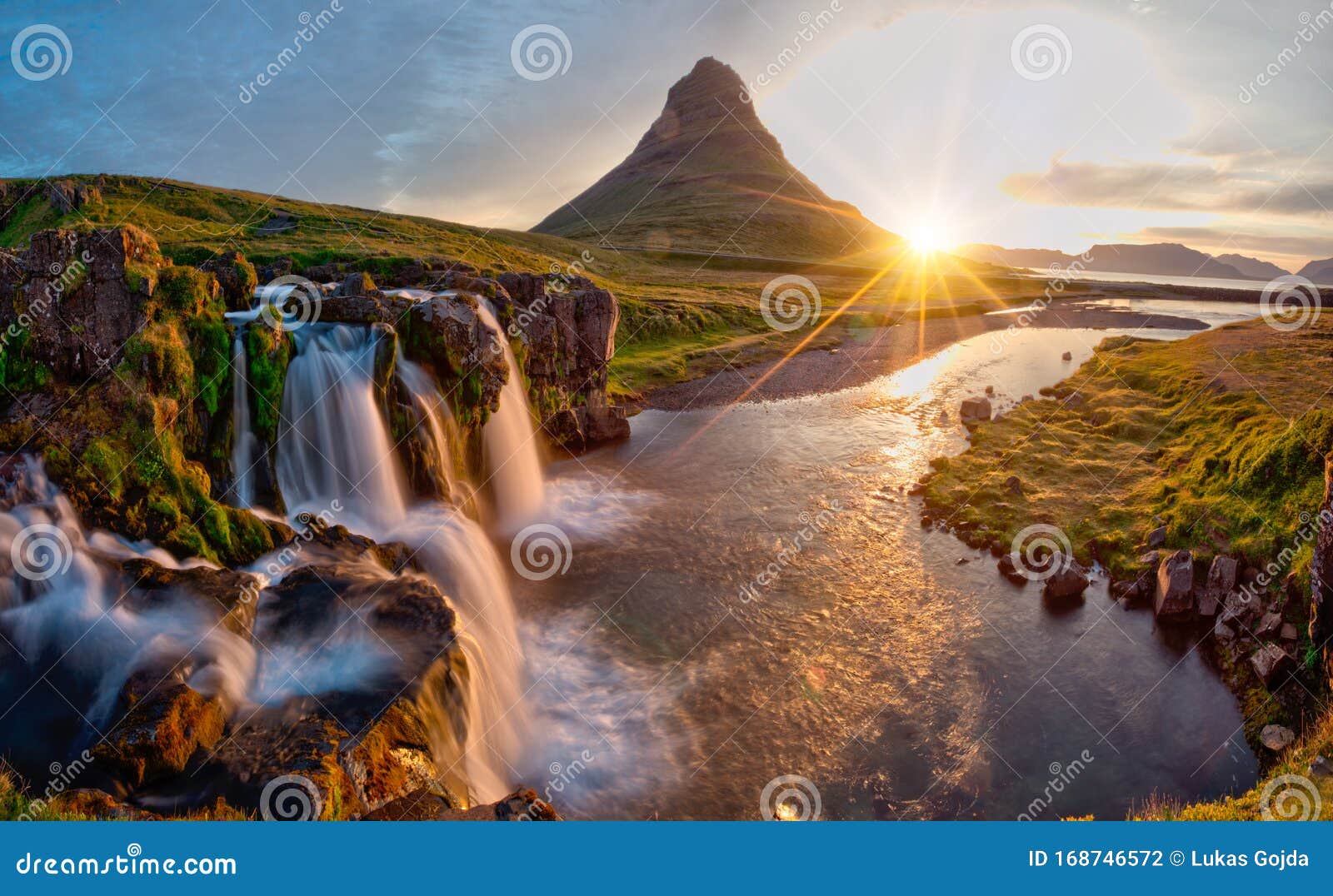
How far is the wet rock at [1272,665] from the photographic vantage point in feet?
47.3

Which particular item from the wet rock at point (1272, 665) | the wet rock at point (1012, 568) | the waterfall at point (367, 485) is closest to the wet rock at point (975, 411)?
the wet rock at point (1012, 568)

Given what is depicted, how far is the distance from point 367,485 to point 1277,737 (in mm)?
24604

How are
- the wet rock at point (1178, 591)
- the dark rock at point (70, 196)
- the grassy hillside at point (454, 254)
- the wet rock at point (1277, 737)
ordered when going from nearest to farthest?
1. the wet rock at point (1277, 737)
2. the wet rock at point (1178, 591)
3. the grassy hillside at point (454, 254)
4. the dark rock at point (70, 196)

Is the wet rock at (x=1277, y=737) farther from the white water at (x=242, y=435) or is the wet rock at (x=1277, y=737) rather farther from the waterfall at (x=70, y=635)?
the white water at (x=242, y=435)

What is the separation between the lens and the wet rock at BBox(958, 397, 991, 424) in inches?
1538

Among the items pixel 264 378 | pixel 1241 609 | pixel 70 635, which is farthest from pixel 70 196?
pixel 1241 609

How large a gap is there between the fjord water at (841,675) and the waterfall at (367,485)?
120cm

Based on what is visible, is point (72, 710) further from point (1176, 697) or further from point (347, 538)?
point (1176, 697)

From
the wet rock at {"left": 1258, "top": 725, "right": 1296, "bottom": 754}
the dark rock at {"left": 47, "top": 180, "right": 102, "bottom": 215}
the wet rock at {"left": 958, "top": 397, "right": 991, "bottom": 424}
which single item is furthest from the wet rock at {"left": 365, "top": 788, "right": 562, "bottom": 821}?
the dark rock at {"left": 47, "top": 180, "right": 102, "bottom": 215}

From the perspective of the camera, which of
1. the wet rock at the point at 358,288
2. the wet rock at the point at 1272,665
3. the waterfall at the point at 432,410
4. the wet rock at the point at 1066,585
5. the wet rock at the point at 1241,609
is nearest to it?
the wet rock at the point at 1272,665

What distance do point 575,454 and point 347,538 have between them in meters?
17.8

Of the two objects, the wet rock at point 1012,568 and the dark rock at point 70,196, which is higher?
the dark rock at point 70,196

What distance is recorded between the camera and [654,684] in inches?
648

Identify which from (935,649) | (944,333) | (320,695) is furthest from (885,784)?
(944,333)
